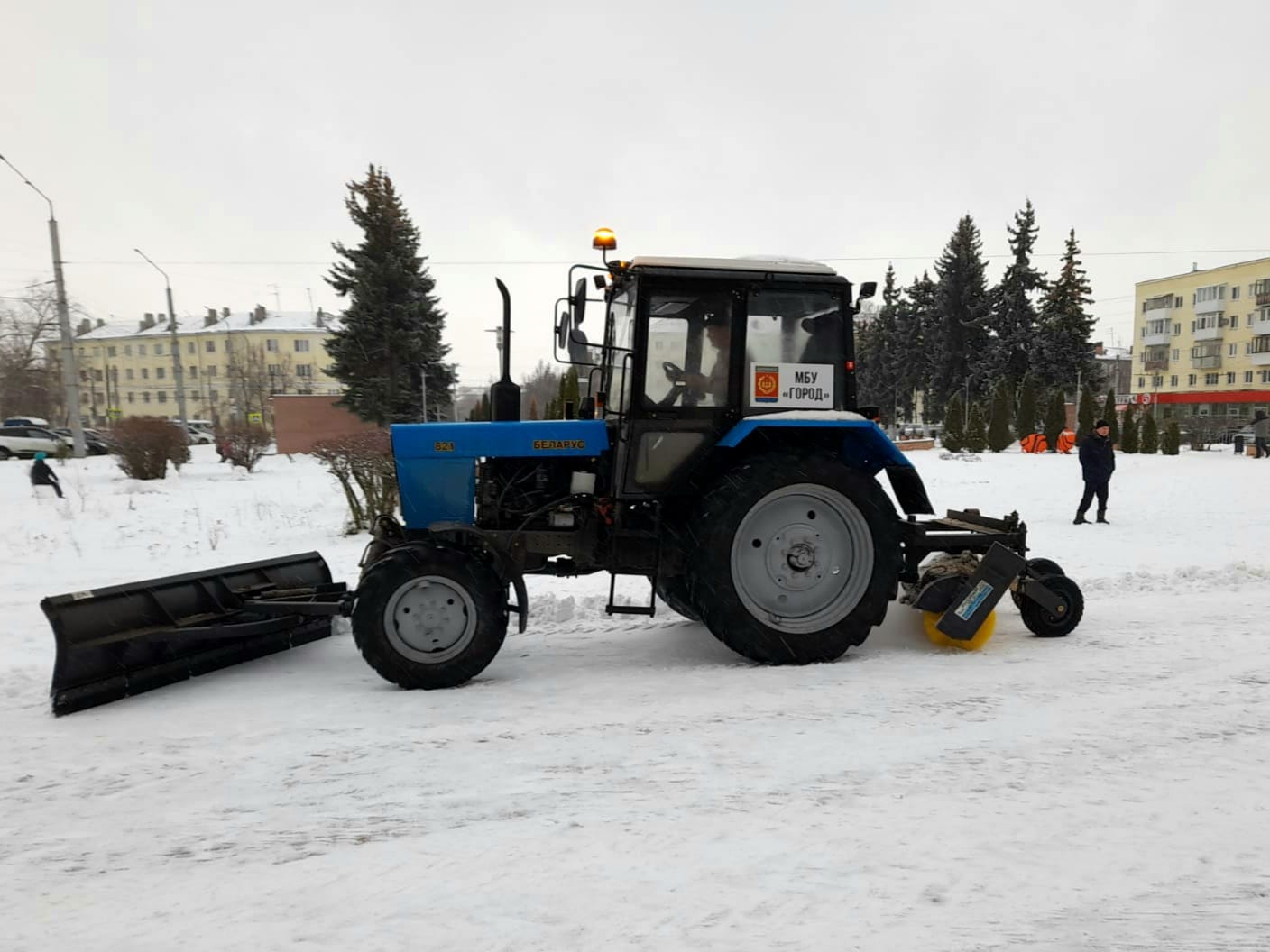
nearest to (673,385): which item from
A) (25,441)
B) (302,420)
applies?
(25,441)

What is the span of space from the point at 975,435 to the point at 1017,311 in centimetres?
1913

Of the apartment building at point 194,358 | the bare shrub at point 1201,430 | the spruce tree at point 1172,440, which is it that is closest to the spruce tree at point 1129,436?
the spruce tree at point 1172,440

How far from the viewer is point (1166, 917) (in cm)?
222

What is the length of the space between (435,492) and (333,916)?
102 inches

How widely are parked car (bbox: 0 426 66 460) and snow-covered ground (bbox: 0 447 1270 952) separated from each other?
28.9 meters

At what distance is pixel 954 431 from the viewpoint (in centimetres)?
2986

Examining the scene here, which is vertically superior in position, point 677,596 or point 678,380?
point 678,380

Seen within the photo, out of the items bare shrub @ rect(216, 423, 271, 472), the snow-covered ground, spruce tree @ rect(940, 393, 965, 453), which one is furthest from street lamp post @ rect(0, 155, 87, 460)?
spruce tree @ rect(940, 393, 965, 453)

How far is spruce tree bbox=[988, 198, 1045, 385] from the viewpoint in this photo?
1726 inches

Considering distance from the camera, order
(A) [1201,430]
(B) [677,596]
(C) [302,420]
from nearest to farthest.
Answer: (B) [677,596] → (A) [1201,430] → (C) [302,420]

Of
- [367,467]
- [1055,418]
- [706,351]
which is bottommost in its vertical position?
[1055,418]

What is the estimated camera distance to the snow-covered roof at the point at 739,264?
450 cm

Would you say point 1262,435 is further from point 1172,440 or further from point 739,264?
point 739,264

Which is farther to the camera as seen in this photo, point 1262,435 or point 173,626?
point 1262,435
